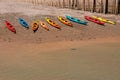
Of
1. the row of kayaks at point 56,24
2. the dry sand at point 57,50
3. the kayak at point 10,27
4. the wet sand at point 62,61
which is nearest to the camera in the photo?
the wet sand at point 62,61

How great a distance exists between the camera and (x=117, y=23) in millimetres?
23438

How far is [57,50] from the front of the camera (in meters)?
17.9

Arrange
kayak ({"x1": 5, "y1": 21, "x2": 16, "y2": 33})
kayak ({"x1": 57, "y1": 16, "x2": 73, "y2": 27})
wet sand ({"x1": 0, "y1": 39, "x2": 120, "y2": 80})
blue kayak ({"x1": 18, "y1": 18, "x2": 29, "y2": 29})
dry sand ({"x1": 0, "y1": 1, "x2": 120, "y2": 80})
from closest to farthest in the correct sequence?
wet sand ({"x1": 0, "y1": 39, "x2": 120, "y2": 80}) < dry sand ({"x1": 0, "y1": 1, "x2": 120, "y2": 80}) < kayak ({"x1": 5, "y1": 21, "x2": 16, "y2": 33}) < blue kayak ({"x1": 18, "y1": 18, "x2": 29, "y2": 29}) < kayak ({"x1": 57, "y1": 16, "x2": 73, "y2": 27})

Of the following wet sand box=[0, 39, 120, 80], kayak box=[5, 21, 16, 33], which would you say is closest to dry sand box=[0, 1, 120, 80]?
wet sand box=[0, 39, 120, 80]

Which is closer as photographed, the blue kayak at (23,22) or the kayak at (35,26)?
the kayak at (35,26)

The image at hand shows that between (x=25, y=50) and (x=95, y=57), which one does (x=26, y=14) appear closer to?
(x=25, y=50)

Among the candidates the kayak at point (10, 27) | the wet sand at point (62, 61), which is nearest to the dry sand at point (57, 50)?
the wet sand at point (62, 61)

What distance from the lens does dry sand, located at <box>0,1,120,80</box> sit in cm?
1380

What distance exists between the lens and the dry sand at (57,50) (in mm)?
13805

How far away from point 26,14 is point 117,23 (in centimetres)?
539

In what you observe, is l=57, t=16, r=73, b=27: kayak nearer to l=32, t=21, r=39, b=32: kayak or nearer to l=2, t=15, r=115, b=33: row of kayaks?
l=2, t=15, r=115, b=33: row of kayaks

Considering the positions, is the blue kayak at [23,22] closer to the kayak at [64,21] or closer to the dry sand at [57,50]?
the dry sand at [57,50]

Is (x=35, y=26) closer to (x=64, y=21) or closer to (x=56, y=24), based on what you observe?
(x=56, y=24)

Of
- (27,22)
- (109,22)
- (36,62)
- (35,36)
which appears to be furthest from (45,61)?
(109,22)
